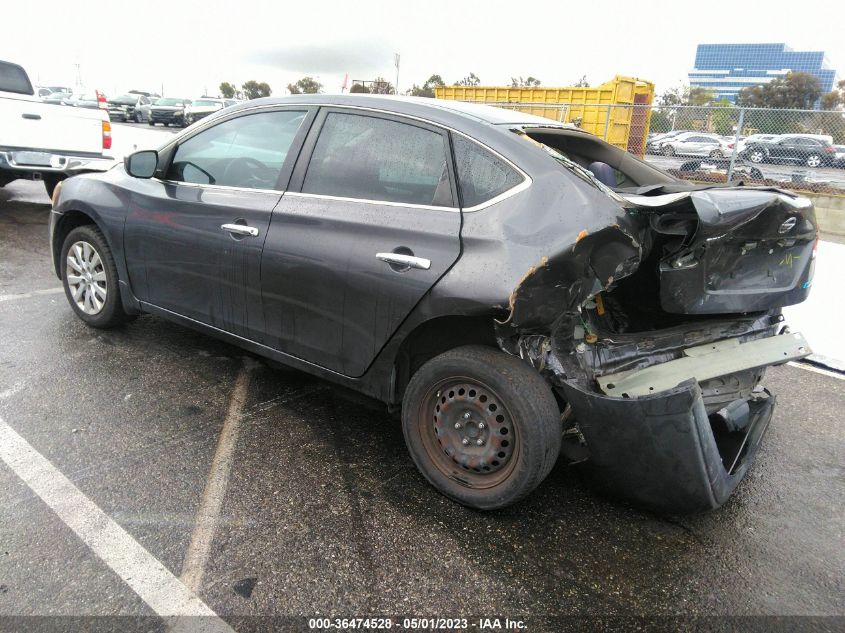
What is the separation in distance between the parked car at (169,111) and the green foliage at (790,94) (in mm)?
40671

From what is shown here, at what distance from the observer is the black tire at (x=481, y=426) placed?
2.46 metres

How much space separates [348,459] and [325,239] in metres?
1.09

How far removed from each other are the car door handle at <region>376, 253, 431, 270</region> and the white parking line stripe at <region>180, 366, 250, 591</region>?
1244mm

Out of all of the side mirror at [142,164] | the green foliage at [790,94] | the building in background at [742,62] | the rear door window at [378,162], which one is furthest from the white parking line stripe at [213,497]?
the building in background at [742,62]

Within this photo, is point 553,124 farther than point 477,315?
Yes

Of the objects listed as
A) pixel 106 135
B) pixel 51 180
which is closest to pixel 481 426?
pixel 106 135

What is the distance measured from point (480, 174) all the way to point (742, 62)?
159 metres

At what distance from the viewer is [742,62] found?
441ft

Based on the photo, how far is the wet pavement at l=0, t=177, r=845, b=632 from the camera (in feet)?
7.21

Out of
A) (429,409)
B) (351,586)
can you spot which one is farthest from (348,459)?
(351,586)

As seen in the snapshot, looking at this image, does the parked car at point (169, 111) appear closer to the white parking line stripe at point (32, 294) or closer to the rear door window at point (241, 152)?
the white parking line stripe at point (32, 294)

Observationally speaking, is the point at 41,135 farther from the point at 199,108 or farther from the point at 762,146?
the point at 199,108

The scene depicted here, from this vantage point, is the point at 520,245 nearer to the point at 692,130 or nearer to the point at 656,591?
the point at 656,591

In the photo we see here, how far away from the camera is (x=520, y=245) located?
8.00 ft
